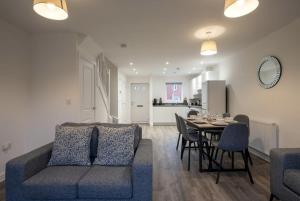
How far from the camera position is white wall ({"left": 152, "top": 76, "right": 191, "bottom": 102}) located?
31.6ft

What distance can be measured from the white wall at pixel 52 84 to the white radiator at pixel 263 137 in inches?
138

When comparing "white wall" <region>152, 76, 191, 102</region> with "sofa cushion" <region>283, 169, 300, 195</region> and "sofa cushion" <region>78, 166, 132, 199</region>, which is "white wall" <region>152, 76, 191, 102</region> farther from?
"sofa cushion" <region>78, 166, 132, 199</region>

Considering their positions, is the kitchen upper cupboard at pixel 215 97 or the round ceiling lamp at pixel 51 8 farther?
the kitchen upper cupboard at pixel 215 97

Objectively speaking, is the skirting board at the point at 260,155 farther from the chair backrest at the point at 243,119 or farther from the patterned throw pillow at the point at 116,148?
the patterned throw pillow at the point at 116,148

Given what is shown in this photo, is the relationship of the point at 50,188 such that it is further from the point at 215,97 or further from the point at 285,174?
the point at 215,97

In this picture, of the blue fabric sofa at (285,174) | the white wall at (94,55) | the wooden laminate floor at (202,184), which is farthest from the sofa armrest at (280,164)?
the white wall at (94,55)

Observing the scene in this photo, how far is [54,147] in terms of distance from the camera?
2.26 meters

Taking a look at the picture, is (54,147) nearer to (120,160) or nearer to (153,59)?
(120,160)

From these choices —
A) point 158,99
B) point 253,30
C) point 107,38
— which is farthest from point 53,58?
point 158,99

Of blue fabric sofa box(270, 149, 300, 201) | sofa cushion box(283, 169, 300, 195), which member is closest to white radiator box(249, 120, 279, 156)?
blue fabric sofa box(270, 149, 300, 201)

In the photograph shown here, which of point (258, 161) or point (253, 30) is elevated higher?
point (253, 30)

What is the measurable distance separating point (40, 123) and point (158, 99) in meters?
6.66

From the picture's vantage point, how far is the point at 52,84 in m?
3.56

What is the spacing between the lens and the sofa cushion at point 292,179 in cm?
182
